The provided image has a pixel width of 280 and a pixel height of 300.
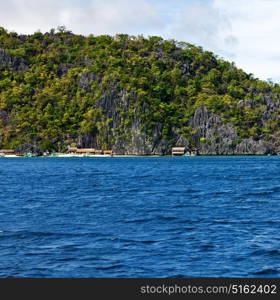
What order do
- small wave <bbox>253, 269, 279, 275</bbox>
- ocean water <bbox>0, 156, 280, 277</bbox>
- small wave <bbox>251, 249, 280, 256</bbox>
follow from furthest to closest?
small wave <bbox>251, 249, 280, 256</bbox>
ocean water <bbox>0, 156, 280, 277</bbox>
small wave <bbox>253, 269, 279, 275</bbox>

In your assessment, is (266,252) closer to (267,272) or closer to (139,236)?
(267,272)

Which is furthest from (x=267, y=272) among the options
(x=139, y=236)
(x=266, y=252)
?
(x=139, y=236)

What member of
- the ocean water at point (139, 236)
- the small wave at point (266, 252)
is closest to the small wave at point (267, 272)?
the ocean water at point (139, 236)

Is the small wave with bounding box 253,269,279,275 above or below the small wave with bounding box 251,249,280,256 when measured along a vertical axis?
below

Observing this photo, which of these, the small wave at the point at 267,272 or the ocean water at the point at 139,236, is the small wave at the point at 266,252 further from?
the small wave at the point at 267,272

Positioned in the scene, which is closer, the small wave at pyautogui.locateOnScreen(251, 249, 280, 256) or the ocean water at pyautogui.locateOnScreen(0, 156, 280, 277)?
the ocean water at pyautogui.locateOnScreen(0, 156, 280, 277)

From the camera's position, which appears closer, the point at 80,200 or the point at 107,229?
the point at 107,229

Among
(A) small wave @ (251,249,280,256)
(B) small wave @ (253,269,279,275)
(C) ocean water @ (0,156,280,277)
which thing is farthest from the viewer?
(A) small wave @ (251,249,280,256)

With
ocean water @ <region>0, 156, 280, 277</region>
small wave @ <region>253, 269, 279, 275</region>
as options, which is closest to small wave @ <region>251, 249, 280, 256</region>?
ocean water @ <region>0, 156, 280, 277</region>

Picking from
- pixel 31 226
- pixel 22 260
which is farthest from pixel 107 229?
pixel 22 260

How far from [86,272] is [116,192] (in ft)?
131

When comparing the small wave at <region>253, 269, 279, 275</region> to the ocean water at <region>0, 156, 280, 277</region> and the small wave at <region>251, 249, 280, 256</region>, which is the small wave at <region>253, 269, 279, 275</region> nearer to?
the ocean water at <region>0, 156, 280, 277</region>
